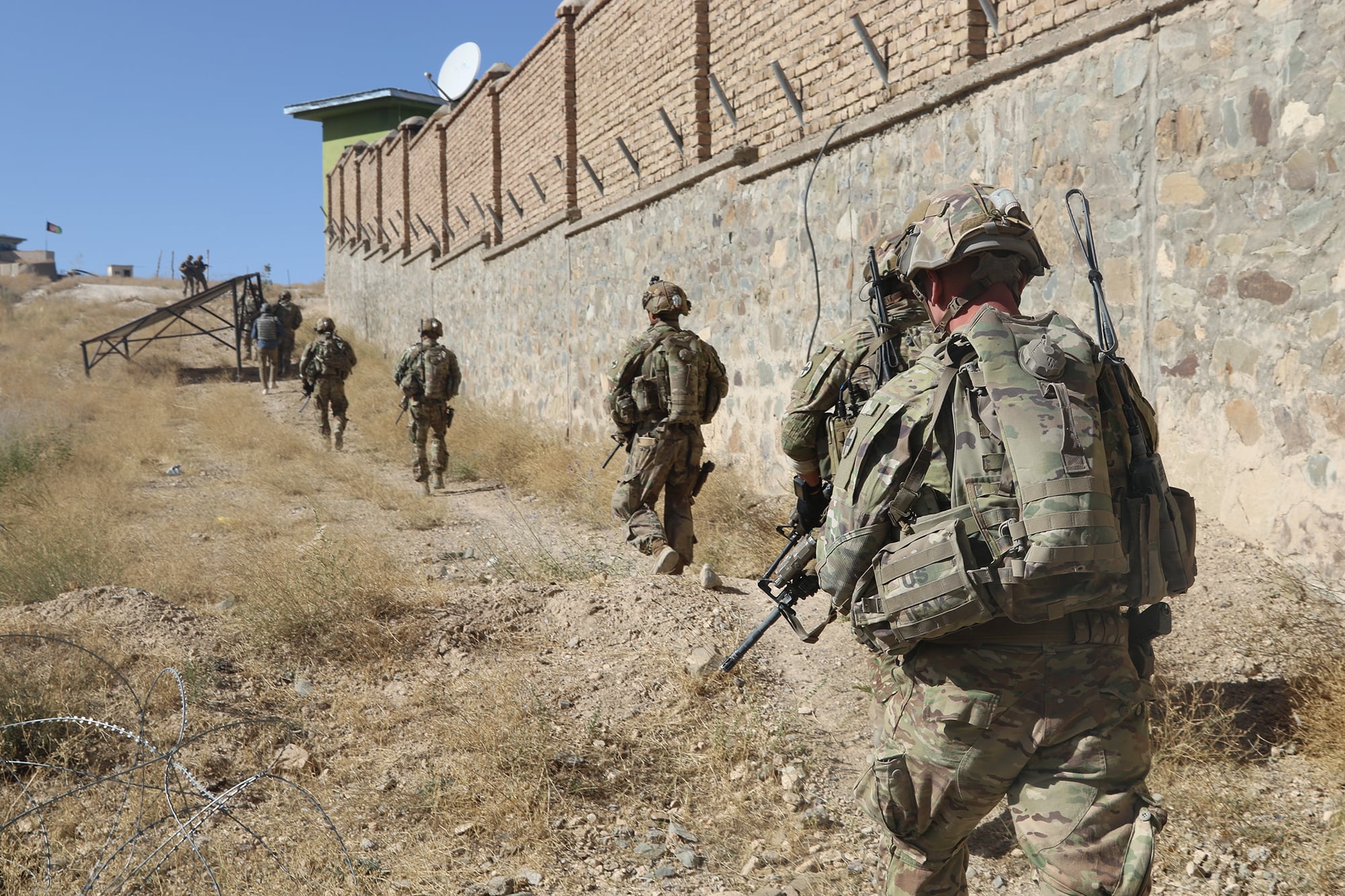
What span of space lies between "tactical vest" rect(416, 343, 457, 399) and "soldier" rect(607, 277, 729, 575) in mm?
4218

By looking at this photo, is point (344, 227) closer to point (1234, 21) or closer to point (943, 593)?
point (1234, 21)

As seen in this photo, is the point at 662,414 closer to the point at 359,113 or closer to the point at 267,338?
the point at 267,338

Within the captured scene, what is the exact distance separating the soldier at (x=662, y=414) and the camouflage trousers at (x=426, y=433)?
4349 mm

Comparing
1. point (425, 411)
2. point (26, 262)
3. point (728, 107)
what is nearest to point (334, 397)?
point (425, 411)

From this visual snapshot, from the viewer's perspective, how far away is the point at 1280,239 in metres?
4.18

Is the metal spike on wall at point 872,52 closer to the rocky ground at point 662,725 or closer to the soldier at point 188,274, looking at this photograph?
the rocky ground at point 662,725

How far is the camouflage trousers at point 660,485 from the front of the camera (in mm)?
6000

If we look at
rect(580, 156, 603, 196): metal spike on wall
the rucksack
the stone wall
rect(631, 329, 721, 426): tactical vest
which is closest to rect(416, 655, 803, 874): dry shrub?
rect(631, 329, 721, 426): tactical vest

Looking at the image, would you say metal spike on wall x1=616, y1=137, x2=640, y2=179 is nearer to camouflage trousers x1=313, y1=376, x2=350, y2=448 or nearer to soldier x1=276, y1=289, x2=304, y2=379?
camouflage trousers x1=313, y1=376, x2=350, y2=448

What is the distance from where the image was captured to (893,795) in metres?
1.98

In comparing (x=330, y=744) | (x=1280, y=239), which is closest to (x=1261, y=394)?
(x=1280, y=239)

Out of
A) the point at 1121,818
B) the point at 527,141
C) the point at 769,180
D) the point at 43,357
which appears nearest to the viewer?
the point at 1121,818

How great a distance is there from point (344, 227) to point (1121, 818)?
28890 mm

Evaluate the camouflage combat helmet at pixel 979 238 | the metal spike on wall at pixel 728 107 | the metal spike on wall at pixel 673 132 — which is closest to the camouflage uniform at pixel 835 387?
the camouflage combat helmet at pixel 979 238
